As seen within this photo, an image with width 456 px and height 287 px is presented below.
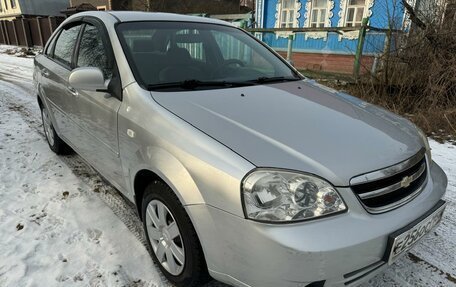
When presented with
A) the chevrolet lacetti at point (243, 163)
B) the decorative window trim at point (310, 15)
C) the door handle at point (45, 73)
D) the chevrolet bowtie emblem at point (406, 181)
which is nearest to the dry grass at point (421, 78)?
the chevrolet lacetti at point (243, 163)

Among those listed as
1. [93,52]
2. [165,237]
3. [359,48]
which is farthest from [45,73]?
[359,48]

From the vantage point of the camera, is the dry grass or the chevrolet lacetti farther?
the dry grass

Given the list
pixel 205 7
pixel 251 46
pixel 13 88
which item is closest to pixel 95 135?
pixel 251 46

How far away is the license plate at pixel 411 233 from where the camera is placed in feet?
5.39

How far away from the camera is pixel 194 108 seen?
6.63 feet

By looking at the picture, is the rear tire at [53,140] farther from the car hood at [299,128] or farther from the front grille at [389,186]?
the front grille at [389,186]

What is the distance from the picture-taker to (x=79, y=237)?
8.35ft

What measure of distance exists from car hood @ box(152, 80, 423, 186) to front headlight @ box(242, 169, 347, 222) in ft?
0.16

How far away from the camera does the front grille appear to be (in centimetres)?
165

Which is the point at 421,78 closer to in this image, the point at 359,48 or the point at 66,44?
the point at 359,48

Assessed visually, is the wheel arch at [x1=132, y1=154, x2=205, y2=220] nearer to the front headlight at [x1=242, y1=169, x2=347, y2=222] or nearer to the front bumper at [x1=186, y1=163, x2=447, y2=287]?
the front bumper at [x1=186, y1=163, x2=447, y2=287]

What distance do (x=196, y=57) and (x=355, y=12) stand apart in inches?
409

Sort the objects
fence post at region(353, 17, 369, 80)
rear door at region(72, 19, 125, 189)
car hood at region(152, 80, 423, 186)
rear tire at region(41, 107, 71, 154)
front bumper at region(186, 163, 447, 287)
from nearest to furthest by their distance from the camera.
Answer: front bumper at region(186, 163, 447, 287)
car hood at region(152, 80, 423, 186)
rear door at region(72, 19, 125, 189)
rear tire at region(41, 107, 71, 154)
fence post at region(353, 17, 369, 80)

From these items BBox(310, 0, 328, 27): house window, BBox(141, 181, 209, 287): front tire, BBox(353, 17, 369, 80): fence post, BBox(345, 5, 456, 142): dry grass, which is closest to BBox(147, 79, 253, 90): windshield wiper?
BBox(141, 181, 209, 287): front tire
